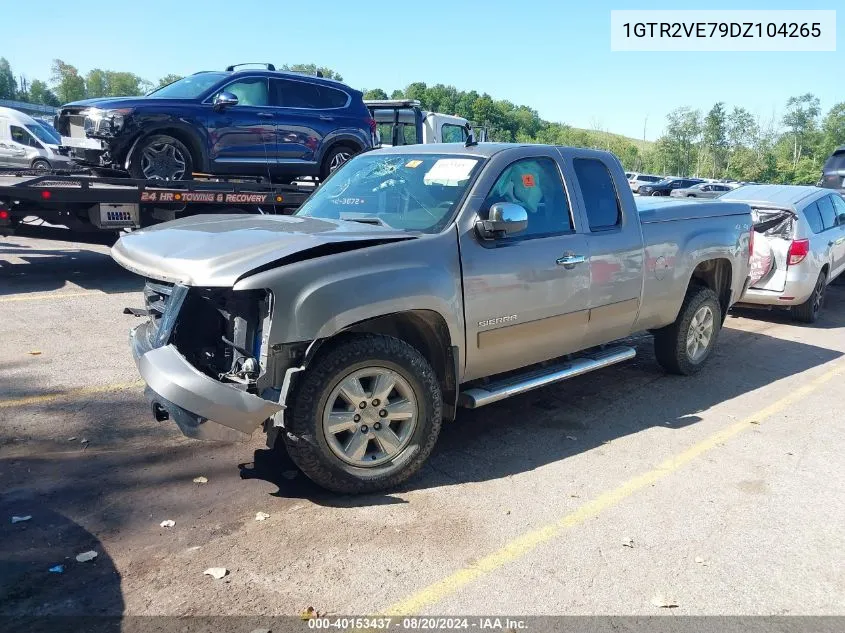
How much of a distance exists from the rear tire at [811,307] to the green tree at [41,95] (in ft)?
403

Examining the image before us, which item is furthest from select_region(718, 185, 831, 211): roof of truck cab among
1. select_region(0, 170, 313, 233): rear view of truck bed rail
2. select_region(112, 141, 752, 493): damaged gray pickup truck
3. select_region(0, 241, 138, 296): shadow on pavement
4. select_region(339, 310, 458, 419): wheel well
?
select_region(0, 241, 138, 296): shadow on pavement

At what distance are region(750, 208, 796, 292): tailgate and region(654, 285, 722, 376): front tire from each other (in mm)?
2726

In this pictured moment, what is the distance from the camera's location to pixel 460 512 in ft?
12.6

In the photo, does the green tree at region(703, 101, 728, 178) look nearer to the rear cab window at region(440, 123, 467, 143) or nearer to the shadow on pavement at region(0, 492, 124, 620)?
the rear cab window at region(440, 123, 467, 143)

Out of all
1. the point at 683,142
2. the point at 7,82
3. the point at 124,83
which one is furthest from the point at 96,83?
the point at 683,142

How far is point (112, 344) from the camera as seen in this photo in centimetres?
656

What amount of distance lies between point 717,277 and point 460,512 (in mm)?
4198

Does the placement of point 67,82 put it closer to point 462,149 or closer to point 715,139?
point 715,139

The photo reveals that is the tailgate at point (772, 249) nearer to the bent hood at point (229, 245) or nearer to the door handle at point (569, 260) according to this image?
the door handle at point (569, 260)

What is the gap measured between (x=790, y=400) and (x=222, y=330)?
4.89 metres

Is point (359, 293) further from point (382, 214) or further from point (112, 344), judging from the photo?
Result: point (112, 344)

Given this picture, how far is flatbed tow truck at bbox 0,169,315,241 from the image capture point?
8.24 m

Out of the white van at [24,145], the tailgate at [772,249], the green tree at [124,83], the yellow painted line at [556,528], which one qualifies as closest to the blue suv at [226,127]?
the tailgate at [772,249]

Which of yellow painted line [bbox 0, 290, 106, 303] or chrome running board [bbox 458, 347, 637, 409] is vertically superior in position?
yellow painted line [bbox 0, 290, 106, 303]
